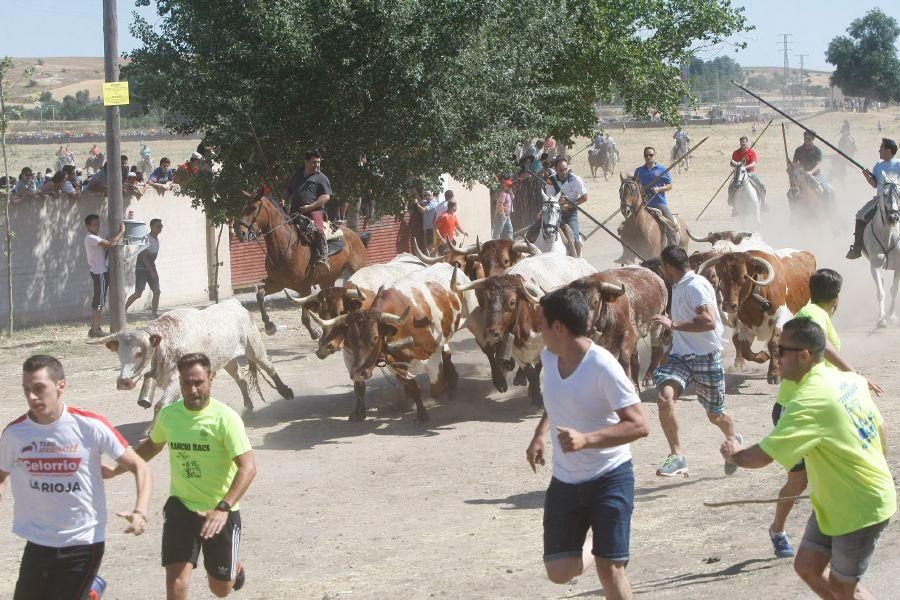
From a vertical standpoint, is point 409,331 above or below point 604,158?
below

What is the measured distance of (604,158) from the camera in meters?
48.9

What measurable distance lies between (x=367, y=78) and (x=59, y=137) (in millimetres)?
52747

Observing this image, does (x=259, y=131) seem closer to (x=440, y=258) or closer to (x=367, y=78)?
(x=367, y=78)

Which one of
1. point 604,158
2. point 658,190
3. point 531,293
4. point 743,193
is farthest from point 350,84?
point 604,158

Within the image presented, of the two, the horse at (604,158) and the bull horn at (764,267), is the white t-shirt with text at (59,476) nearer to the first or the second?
the bull horn at (764,267)

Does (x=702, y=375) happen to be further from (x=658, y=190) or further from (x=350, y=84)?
(x=658, y=190)

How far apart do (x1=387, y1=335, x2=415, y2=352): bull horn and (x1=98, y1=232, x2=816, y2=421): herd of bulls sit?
1 cm

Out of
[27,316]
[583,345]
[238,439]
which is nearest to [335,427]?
[238,439]

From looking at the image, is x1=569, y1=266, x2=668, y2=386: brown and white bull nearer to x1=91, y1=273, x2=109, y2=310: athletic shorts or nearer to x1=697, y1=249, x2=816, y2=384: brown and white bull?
x1=697, y1=249, x2=816, y2=384: brown and white bull

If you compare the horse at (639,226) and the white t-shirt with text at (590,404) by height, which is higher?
the horse at (639,226)

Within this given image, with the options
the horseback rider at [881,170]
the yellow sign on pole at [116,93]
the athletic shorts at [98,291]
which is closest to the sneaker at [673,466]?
the horseback rider at [881,170]

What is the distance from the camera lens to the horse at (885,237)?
18969 mm

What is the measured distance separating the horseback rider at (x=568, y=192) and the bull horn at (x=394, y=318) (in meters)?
8.40

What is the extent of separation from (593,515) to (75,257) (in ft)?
55.0
